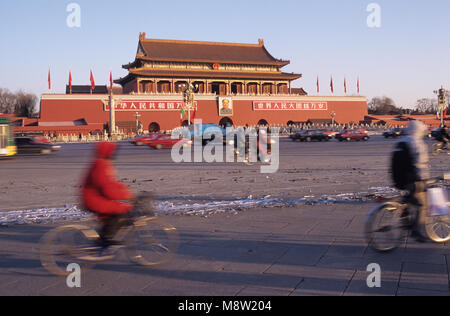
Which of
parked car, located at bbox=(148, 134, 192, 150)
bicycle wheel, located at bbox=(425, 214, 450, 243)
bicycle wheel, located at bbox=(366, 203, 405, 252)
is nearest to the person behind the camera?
bicycle wheel, located at bbox=(366, 203, 405, 252)

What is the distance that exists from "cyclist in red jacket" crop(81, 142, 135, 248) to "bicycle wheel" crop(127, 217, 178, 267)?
8.1 inches

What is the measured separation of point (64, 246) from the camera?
158 inches

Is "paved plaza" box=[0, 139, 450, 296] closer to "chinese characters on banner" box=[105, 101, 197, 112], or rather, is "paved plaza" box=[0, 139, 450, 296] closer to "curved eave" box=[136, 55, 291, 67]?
"chinese characters on banner" box=[105, 101, 197, 112]

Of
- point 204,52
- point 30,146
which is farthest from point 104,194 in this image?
point 204,52

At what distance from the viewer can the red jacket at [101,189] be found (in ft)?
13.0

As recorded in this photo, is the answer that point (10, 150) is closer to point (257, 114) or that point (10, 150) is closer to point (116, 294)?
point (116, 294)

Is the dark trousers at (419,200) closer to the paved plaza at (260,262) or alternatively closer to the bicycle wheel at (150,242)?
the paved plaza at (260,262)

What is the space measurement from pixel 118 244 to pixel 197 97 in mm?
45174

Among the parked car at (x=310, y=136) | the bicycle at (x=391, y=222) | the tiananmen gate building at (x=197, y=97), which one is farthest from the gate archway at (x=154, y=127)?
the bicycle at (x=391, y=222)

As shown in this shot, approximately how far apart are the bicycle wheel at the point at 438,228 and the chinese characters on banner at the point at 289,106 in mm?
46309

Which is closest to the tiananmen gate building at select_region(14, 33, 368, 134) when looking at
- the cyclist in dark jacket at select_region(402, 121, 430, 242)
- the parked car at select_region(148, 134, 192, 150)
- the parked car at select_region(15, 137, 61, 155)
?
the parked car at select_region(148, 134, 192, 150)

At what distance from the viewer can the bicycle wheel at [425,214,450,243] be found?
462 cm

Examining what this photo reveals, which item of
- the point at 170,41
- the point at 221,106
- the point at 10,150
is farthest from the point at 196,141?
the point at 170,41

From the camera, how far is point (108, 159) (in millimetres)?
4012
